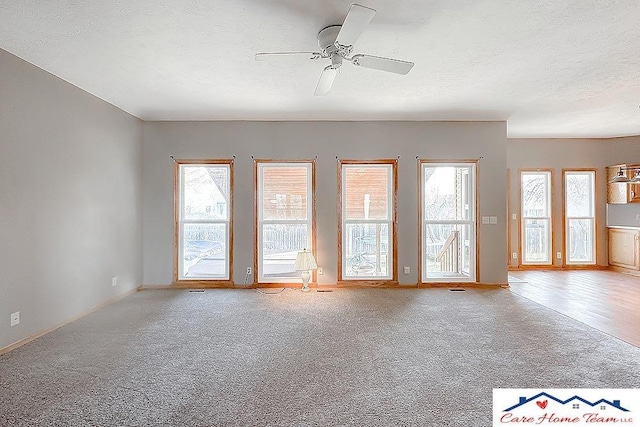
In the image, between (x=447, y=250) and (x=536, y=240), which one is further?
(x=536, y=240)

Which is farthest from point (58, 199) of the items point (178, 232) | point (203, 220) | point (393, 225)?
point (393, 225)

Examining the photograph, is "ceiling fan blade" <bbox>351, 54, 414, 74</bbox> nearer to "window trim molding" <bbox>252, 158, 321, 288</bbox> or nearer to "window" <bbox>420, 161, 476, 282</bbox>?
"window trim molding" <bbox>252, 158, 321, 288</bbox>

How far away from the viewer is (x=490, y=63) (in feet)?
11.9

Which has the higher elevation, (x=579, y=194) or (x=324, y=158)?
(x=324, y=158)

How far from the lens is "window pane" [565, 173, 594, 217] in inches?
305

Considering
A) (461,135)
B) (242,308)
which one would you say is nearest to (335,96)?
(461,135)

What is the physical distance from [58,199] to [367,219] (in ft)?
13.8

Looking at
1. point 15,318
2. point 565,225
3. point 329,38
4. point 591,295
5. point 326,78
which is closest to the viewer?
point 329,38

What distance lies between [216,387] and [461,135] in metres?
5.23

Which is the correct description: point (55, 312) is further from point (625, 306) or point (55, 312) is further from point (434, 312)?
point (625, 306)

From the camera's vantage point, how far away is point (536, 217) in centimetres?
773

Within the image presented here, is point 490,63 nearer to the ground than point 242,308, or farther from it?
farther from it

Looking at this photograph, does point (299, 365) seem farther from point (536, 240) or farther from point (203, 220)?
point (536, 240)

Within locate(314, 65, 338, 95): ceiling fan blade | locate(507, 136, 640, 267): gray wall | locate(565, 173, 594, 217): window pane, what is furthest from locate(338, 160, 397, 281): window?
locate(565, 173, 594, 217): window pane
